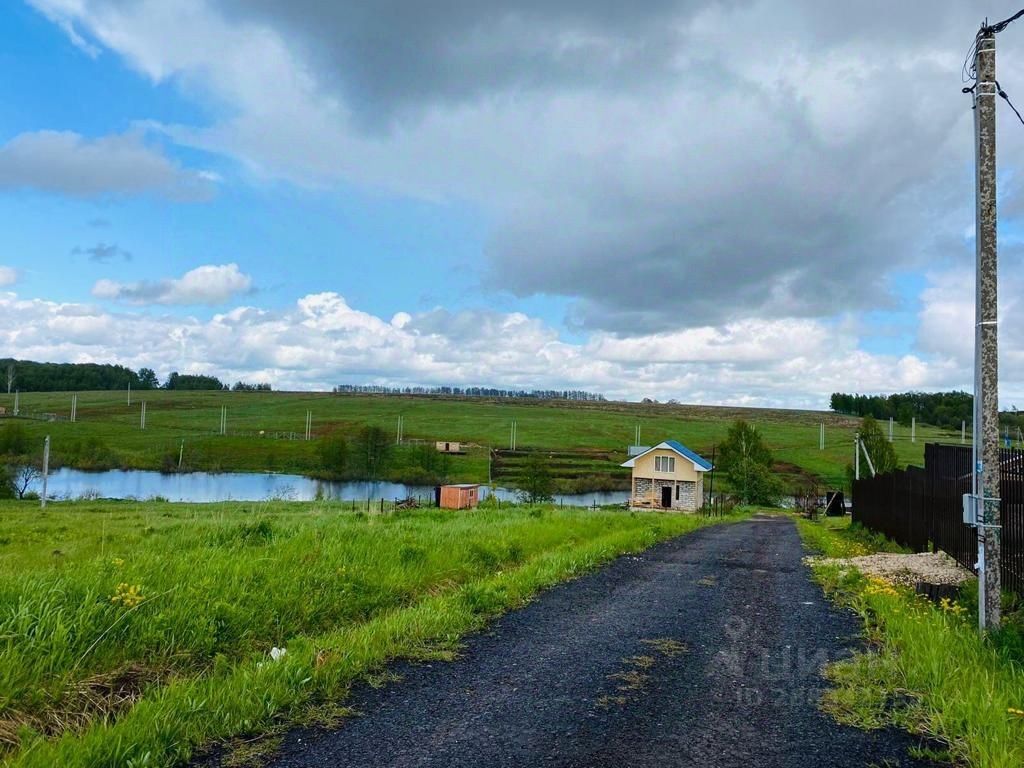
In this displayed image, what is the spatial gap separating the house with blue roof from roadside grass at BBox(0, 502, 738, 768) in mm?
49573

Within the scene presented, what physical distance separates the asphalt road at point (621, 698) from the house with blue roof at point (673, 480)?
50004mm

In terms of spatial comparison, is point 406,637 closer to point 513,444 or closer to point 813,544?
point 813,544

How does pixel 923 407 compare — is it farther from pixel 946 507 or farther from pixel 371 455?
pixel 946 507

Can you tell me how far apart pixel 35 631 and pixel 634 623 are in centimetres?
522

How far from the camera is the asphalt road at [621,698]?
4.07 metres

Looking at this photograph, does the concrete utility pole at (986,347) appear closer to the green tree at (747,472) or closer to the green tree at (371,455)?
the green tree at (747,472)

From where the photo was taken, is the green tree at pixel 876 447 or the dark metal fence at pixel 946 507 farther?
the green tree at pixel 876 447

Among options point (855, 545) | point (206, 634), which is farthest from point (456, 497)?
point (206, 634)

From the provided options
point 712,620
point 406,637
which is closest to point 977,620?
point 712,620

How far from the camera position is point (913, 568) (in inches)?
451

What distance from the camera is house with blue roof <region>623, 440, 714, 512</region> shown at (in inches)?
2263

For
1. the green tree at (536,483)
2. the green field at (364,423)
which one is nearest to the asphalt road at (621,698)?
the green tree at (536,483)

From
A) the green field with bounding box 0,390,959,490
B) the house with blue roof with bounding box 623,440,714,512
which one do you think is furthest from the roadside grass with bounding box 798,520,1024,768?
the green field with bounding box 0,390,959,490

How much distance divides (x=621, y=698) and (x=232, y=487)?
74.5 meters
